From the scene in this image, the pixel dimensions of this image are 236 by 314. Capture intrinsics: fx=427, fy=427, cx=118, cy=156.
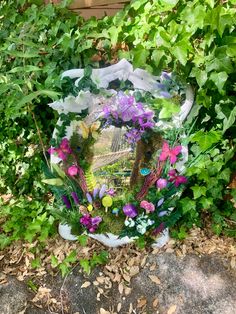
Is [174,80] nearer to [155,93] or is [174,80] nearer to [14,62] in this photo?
[155,93]

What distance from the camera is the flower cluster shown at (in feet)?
9.07

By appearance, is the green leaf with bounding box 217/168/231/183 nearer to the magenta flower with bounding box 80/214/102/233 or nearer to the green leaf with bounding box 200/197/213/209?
the green leaf with bounding box 200/197/213/209

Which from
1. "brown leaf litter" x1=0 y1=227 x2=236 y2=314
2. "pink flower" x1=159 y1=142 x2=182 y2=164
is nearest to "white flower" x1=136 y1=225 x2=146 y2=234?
"brown leaf litter" x1=0 y1=227 x2=236 y2=314

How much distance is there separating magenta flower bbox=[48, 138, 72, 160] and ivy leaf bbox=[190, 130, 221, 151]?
839 millimetres

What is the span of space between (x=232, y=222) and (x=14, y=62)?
6.40 feet

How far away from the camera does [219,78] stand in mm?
2436

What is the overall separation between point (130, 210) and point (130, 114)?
0.65 metres

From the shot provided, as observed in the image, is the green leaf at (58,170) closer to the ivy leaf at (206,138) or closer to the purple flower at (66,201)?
the purple flower at (66,201)

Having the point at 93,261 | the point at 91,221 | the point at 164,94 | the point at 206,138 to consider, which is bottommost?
the point at 93,261

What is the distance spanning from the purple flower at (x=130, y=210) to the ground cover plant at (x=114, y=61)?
0.35 metres

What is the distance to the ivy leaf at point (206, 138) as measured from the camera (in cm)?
272

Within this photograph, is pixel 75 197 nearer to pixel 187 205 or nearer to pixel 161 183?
pixel 161 183

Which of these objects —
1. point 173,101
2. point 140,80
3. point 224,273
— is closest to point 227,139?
point 173,101

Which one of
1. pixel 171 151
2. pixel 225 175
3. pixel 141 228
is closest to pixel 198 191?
pixel 225 175
